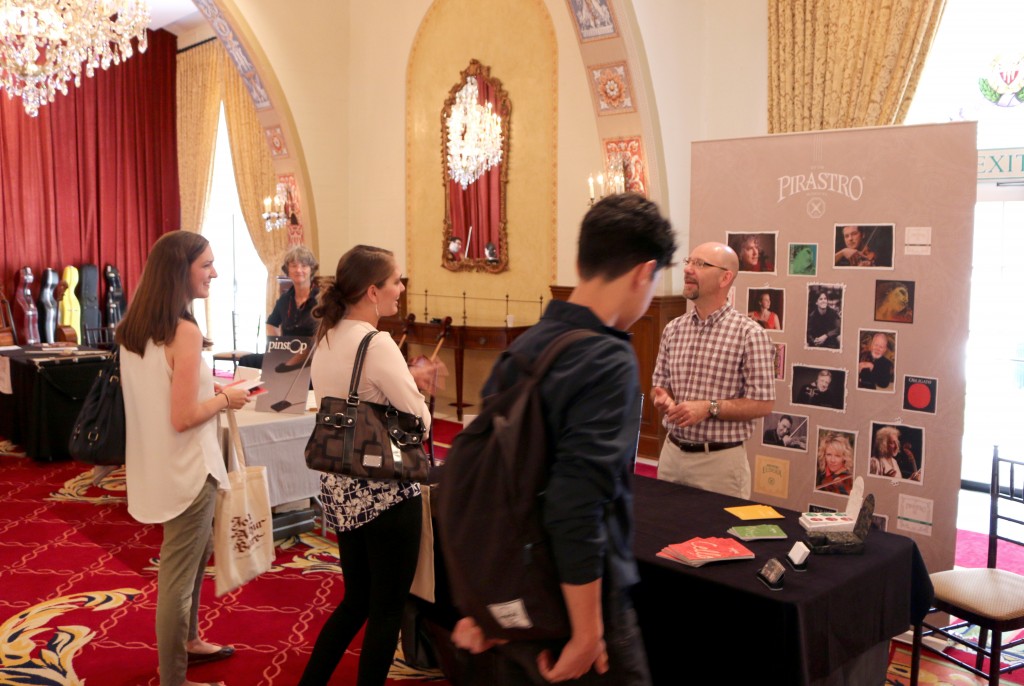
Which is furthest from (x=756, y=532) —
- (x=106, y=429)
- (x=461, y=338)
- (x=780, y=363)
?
(x=461, y=338)

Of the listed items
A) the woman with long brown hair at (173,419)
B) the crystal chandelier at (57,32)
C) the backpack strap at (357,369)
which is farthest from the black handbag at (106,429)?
the crystal chandelier at (57,32)

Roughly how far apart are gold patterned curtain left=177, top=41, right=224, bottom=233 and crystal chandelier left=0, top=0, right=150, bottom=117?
5165mm

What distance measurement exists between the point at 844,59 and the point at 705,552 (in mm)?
4680

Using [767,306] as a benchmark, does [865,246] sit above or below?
above

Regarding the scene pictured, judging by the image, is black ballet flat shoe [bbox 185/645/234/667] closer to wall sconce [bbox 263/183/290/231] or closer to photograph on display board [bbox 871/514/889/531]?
photograph on display board [bbox 871/514/889/531]

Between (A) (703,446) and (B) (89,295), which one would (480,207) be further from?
(B) (89,295)

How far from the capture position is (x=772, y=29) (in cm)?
615

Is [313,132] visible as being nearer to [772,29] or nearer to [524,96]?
[524,96]

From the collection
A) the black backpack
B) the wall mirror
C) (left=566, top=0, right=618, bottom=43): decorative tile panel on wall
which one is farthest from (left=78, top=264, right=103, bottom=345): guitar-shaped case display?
the black backpack

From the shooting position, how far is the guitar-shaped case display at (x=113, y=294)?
11.3 metres

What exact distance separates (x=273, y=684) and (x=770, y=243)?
2879mm

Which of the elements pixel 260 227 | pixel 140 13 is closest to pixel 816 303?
pixel 140 13

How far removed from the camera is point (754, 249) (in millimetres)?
3957

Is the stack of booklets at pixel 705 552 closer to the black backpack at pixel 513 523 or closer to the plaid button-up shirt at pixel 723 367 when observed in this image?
the plaid button-up shirt at pixel 723 367
